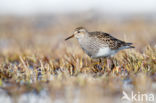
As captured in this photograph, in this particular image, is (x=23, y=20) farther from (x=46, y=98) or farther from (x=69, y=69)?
(x=46, y=98)

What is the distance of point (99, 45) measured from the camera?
645 centimetres

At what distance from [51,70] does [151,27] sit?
765cm

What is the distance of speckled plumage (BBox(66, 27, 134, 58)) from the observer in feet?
20.9

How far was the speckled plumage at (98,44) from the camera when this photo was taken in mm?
6375

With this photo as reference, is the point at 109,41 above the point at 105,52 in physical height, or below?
above

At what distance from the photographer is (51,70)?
5.75m

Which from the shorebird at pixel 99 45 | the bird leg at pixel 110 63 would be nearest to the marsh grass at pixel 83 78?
the bird leg at pixel 110 63

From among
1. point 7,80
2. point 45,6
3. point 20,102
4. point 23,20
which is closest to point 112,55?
point 7,80

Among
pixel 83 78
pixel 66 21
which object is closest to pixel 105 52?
pixel 83 78

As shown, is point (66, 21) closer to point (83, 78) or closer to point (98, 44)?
point (98, 44)

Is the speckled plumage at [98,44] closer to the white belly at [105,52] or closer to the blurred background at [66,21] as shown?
the white belly at [105,52]

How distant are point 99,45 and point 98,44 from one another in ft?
0.09

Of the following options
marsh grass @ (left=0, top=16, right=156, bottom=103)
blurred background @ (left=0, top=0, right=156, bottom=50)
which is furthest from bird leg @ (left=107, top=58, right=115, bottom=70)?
blurred background @ (left=0, top=0, right=156, bottom=50)

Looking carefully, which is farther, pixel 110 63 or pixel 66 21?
pixel 66 21
